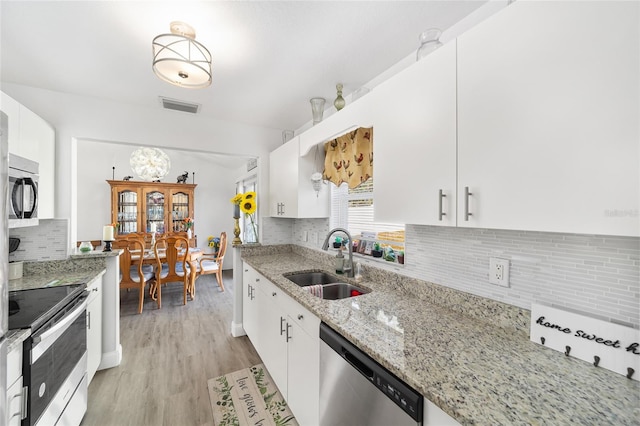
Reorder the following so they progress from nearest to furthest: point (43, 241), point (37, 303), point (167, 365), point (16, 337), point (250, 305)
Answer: point (16, 337)
point (37, 303)
point (43, 241)
point (167, 365)
point (250, 305)

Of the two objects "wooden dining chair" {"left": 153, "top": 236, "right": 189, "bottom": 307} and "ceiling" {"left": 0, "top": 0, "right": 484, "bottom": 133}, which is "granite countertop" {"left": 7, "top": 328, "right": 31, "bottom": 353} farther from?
"wooden dining chair" {"left": 153, "top": 236, "right": 189, "bottom": 307}

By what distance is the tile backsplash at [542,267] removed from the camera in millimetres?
866

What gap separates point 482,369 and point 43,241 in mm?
3063

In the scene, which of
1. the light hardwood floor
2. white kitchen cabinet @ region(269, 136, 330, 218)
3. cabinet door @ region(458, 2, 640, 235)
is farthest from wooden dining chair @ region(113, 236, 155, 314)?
cabinet door @ region(458, 2, 640, 235)

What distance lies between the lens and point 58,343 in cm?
140

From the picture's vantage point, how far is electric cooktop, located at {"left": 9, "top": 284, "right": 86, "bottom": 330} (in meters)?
1.22

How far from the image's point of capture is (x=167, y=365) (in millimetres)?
2381

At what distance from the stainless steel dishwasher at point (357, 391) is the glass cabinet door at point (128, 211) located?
5371 mm

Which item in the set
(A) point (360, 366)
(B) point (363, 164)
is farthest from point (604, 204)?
(B) point (363, 164)

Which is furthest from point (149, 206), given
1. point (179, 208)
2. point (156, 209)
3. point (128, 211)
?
point (179, 208)

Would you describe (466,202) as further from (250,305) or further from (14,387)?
(250,305)

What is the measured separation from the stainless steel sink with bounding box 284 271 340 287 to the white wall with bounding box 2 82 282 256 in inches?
46.0

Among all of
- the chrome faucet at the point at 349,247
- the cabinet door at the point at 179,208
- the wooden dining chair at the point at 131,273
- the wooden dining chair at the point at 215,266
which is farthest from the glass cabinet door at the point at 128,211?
the chrome faucet at the point at 349,247

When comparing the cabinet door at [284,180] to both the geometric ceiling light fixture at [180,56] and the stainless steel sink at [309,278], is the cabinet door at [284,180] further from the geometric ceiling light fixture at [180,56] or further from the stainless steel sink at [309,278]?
the geometric ceiling light fixture at [180,56]
